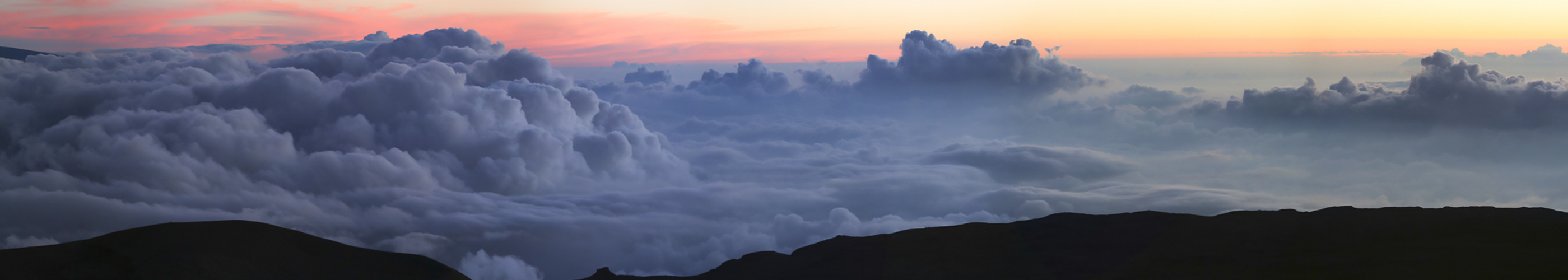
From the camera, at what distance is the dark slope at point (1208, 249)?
7031 centimetres

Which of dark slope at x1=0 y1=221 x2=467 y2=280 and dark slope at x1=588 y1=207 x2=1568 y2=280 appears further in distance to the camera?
dark slope at x1=588 y1=207 x2=1568 y2=280

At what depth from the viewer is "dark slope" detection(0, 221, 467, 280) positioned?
219ft

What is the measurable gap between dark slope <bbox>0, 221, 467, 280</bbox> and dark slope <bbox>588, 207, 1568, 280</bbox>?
31169 millimetres

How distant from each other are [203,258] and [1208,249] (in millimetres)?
108021

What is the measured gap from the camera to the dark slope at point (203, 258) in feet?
219

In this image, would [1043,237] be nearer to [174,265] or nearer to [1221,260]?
[1221,260]

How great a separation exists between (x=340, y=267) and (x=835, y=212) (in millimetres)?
103777

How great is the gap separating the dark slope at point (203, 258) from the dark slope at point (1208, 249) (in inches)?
1227

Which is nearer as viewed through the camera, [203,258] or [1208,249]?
[203,258]

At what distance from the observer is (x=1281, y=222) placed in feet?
313

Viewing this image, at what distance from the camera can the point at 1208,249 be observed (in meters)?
87.2

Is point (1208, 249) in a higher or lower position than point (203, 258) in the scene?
higher

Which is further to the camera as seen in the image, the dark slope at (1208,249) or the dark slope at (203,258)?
the dark slope at (1208,249)

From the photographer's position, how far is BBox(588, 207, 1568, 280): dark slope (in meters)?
70.3
